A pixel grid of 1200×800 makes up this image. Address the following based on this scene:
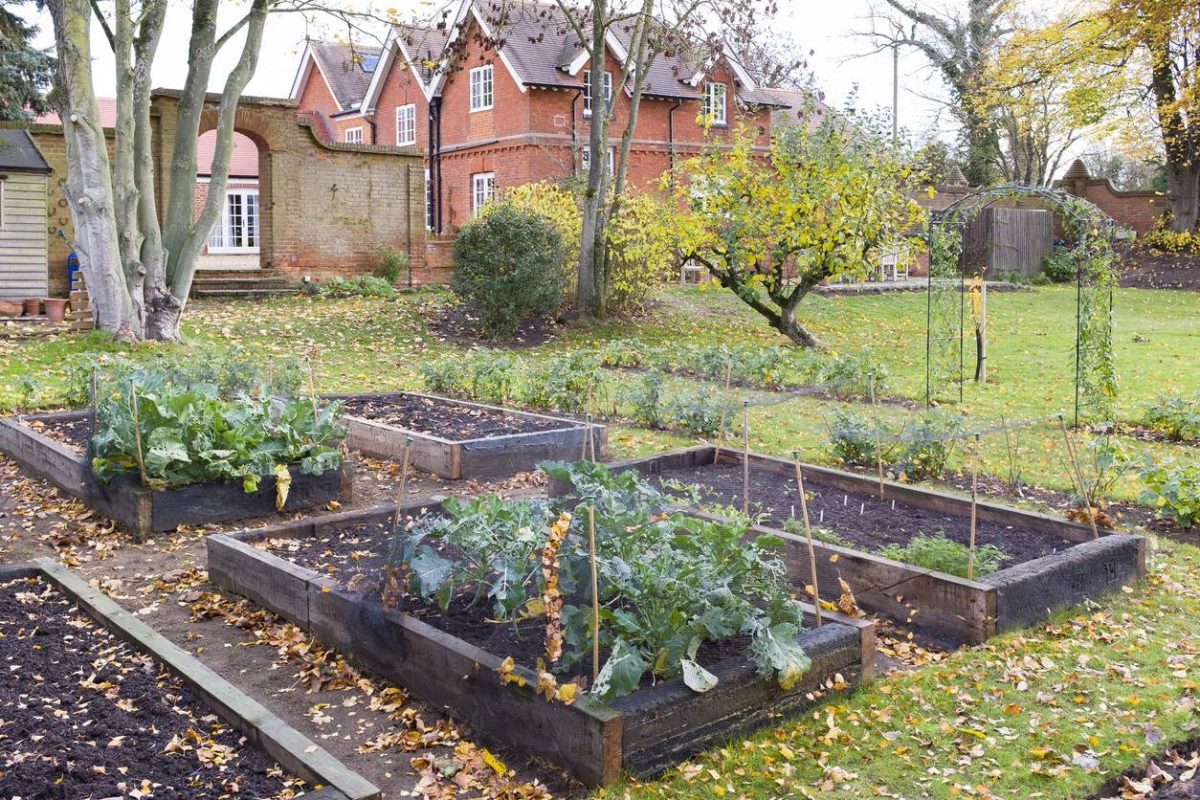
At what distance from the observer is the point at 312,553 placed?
6.60m

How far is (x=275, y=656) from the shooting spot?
18.4 feet

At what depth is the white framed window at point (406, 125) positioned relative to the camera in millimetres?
35688

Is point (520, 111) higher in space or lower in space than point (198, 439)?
higher

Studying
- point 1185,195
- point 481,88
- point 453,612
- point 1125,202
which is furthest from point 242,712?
point 1125,202

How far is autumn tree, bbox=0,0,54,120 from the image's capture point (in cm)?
2177

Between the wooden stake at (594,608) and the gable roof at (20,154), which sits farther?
the gable roof at (20,154)

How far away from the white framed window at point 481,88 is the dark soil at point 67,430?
23.0 m

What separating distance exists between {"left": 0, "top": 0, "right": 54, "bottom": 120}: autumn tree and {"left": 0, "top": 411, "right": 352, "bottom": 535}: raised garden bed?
1533cm

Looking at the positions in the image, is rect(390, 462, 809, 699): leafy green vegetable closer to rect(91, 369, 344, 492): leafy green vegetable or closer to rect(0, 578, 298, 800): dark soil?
rect(0, 578, 298, 800): dark soil

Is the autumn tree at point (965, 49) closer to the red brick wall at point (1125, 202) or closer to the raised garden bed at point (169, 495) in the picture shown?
the red brick wall at point (1125, 202)

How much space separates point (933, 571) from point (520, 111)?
1039 inches

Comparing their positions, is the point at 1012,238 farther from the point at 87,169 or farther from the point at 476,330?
the point at 87,169

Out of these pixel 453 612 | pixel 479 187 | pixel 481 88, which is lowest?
pixel 453 612

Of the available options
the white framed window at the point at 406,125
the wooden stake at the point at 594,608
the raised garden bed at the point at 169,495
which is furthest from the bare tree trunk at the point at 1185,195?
the wooden stake at the point at 594,608
